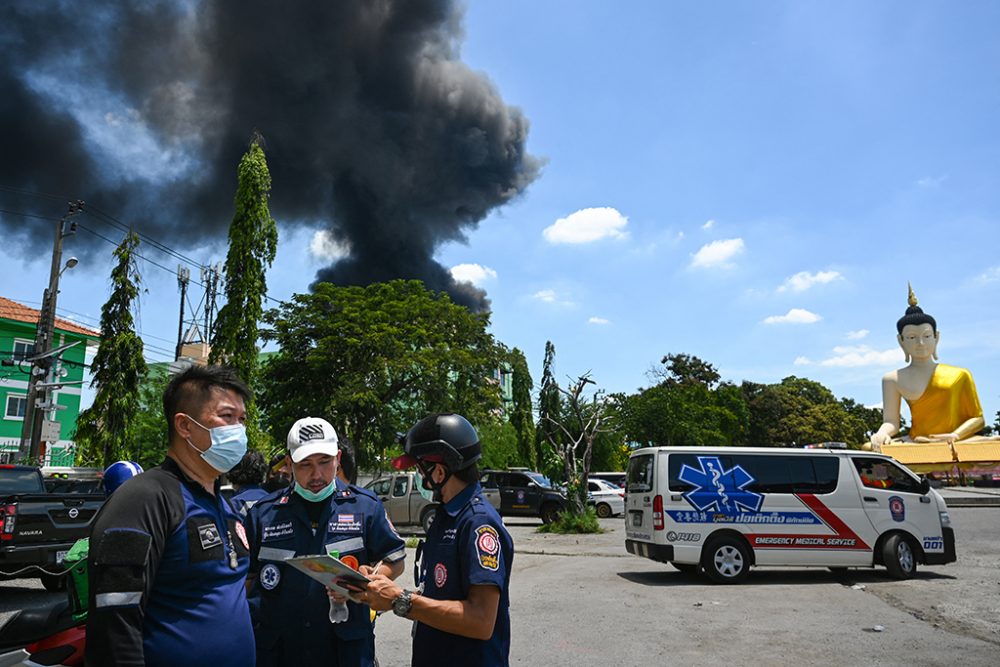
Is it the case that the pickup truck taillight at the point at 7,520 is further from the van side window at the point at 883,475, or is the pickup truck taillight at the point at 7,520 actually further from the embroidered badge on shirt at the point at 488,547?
the van side window at the point at 883,475

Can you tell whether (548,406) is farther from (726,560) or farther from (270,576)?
(270,576)

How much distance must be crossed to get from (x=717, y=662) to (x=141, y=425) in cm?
3509

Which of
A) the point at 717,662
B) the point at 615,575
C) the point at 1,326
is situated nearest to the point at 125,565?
the point at 717,662

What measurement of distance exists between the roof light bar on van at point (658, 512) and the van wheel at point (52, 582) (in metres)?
8.48

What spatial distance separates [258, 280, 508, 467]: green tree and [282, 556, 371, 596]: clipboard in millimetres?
26355

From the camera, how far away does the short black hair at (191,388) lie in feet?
8.53

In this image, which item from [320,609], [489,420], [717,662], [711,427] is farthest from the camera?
[711,427]

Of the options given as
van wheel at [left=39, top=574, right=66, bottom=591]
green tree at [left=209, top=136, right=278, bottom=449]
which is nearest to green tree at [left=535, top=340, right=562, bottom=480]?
green tree at [left=209, top=136, right=278, bottom=449]

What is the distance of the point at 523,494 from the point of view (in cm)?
2412

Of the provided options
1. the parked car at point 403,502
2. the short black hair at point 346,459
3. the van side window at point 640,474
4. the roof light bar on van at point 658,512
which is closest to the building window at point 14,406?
the parked car at point 403,502

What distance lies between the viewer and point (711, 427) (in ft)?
178

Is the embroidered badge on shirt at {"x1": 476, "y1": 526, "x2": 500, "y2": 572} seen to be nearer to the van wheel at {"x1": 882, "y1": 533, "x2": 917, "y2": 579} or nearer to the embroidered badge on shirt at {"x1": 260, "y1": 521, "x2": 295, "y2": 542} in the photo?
the embroidered badge on shirt at {"x1": 260, "y1": 521, "x2": 295, "y2": 542}

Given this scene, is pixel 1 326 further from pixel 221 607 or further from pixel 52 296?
pixel 221 607

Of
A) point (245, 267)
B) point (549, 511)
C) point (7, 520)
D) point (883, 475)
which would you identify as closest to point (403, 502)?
point (549, 511)
